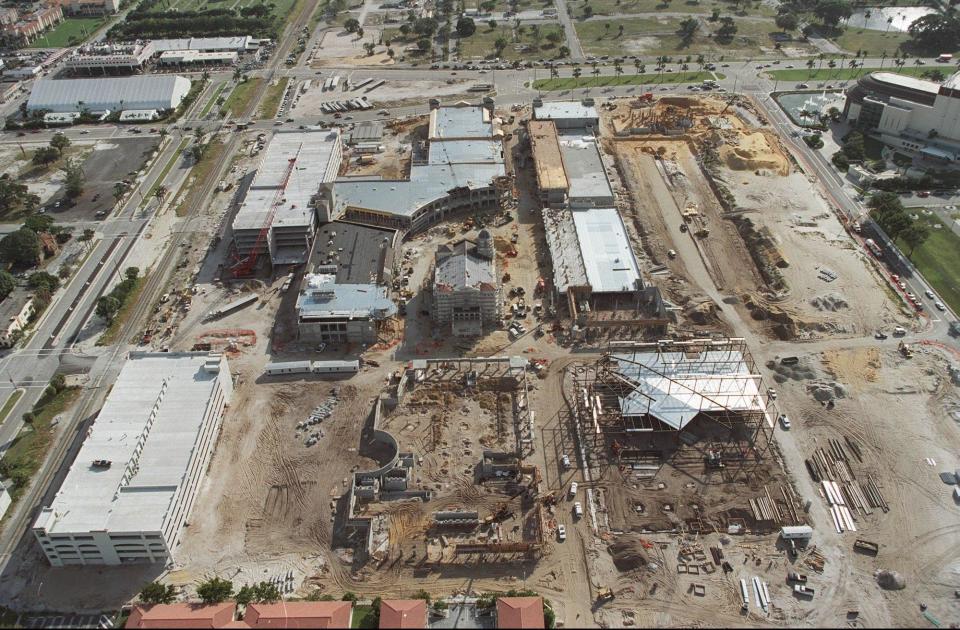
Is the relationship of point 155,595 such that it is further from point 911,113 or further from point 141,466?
point 911,113

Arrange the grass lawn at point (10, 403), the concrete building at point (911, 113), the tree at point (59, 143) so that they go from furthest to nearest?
the tree at point (59, 143) → the concrete building at point (911, 113) → the grass lawn at point (10, 403)

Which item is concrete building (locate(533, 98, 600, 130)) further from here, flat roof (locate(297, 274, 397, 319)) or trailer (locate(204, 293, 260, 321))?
trailer (locate(204, 293, 260, 321))

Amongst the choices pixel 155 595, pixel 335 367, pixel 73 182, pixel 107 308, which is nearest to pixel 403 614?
pixel 155 595

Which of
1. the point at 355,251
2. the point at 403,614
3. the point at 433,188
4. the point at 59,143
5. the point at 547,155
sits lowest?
the point at 403,614

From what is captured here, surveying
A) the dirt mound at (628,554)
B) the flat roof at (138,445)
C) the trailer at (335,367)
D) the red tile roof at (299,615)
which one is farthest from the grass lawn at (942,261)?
the flat roof at (138,445)

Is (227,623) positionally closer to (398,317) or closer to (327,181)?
(398,317)

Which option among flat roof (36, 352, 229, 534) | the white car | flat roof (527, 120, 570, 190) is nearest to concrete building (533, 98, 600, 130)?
flat roof (527, 120, 570, 190)

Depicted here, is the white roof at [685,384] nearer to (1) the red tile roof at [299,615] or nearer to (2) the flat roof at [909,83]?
(1) the red tile roof at [299,615]
